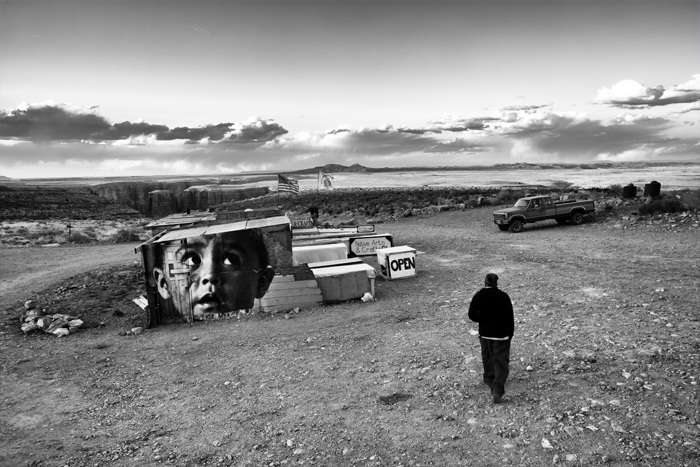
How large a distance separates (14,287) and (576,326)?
15.7m

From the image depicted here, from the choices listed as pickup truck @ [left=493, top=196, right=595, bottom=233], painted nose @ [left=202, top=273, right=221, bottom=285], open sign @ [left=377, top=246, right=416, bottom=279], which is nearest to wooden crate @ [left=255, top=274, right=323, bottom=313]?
painted nose @ [left=202, top=273, right=221, bottom=285]

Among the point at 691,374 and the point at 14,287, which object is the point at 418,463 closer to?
the point at 691,374

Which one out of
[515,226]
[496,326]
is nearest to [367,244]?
[515,226]

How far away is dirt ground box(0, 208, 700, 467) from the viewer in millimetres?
4965

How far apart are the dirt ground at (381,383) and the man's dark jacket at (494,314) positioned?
0.85m

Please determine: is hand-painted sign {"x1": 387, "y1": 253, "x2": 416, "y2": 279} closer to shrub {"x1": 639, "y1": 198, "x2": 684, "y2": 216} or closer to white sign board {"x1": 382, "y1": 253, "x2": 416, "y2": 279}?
white sign board {"x1": 382, "y1": 253, "x2": 416, "y2": 279}

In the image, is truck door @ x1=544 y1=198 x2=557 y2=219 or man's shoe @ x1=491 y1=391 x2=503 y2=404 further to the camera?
truck door @ x1=544 y1=198 x2=557 y2=219

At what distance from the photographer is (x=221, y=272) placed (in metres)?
10.8

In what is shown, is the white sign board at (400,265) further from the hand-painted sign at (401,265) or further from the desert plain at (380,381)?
the desert plain at (380,381)

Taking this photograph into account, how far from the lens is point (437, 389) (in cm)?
616

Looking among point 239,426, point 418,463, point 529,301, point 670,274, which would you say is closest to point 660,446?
point 418,463

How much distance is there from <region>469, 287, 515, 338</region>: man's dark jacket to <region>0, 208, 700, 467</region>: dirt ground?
85 cm

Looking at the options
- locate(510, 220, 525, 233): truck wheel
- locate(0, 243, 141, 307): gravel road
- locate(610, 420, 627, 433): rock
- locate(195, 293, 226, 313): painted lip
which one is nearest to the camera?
locate(610, 420, 627, 433): rock

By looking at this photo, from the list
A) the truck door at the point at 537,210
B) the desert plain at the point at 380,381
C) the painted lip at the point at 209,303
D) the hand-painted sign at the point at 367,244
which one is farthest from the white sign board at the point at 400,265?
the truck door at the point at 537,210
